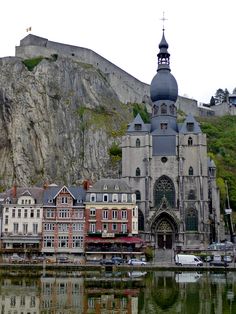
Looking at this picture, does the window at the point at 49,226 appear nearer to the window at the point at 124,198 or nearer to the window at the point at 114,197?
the window at the point at 114,197

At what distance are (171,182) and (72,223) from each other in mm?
15393

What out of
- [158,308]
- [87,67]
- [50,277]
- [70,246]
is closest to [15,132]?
[87,67]

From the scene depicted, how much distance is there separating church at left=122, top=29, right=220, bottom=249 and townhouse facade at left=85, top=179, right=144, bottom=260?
543cm

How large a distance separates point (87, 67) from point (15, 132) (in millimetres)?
20340

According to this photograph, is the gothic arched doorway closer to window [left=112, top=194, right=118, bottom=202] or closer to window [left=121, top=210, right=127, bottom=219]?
window [left=121, top=210, right=127, bottom=219]

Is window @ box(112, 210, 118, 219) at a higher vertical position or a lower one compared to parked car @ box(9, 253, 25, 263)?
higher

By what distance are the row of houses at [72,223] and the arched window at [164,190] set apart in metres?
6.94

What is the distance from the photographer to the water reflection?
27906 mm

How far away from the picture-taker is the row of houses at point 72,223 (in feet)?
200

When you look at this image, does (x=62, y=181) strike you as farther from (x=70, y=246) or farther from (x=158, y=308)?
(x=158, y=308)

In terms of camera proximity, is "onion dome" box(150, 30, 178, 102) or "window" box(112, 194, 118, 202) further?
"onion dome" box(150, 30, 178, 102)

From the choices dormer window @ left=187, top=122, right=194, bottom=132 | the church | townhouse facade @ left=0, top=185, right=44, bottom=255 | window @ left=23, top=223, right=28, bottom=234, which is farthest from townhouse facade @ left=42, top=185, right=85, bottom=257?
dormer window @ left=187, top=122, right=194, bottom=132

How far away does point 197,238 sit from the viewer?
67.8 meters

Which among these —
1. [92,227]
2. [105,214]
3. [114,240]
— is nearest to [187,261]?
[114,240]
